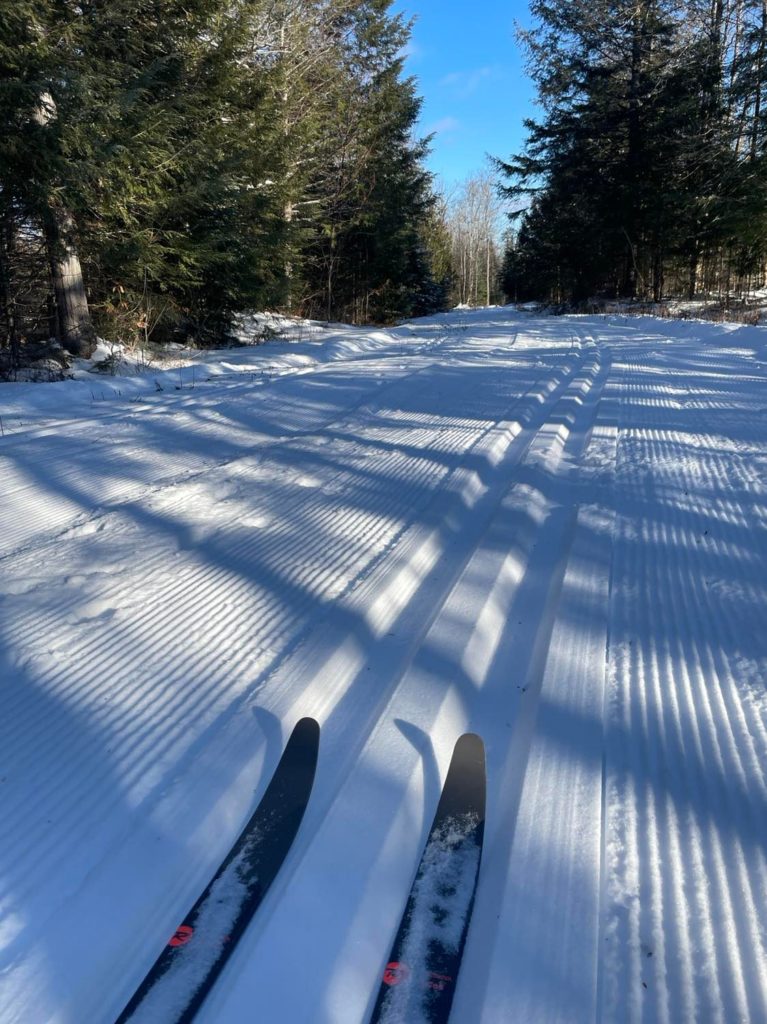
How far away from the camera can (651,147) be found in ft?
68.4

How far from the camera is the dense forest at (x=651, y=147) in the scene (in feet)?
54.8

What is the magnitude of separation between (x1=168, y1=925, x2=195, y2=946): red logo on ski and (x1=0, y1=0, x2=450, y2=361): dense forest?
8759 mm

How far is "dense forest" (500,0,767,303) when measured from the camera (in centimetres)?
1670

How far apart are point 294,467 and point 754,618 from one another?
297 cm

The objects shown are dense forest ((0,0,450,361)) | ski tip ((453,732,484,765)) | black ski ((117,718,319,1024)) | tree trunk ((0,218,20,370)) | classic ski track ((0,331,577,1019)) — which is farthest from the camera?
tree trunk ((0,218,20,370))

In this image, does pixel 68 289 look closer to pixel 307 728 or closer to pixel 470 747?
pixel 307 728

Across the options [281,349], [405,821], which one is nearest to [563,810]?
[405,821]

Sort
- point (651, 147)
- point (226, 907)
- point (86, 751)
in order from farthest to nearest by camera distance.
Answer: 1. point (651, 147)
2. point (86, 751)
3. point (226, 907)

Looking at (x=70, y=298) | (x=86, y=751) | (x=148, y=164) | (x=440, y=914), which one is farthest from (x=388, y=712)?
(x=148, y=164)

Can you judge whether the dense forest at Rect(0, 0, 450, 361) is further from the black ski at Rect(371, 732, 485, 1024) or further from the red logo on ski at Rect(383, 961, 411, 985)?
the red logo on ski at Rect(383, 961, 411, 985)

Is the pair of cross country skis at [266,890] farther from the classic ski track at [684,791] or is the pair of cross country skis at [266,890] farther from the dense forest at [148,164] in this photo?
the dense forest at [148,164]

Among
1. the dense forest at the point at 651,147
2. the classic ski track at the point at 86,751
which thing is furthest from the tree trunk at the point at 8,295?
the dense forest at the point at 651,147

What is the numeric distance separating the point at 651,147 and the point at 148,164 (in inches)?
720

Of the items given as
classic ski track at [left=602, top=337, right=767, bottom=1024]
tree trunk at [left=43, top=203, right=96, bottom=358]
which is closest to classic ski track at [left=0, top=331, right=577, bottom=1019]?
classic ski track at [left=602, top=337, right=767, bottom=1024]
